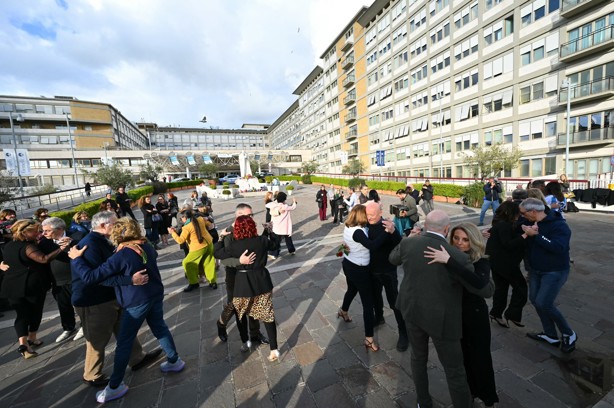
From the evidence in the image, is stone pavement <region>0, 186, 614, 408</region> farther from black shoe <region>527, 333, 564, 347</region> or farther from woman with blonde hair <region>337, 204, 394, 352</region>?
woman with blonde hair <region>337, 204, 394, 352</region>

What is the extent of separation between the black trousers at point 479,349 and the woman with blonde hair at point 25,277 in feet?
15.2

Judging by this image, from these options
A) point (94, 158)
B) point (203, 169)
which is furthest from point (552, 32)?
point (94, 158)

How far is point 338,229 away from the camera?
34.4 feet

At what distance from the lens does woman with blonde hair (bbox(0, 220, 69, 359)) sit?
345 centimetres

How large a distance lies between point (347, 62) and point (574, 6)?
31956 millimetres

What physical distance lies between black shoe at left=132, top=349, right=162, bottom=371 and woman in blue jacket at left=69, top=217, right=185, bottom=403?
0.39 m

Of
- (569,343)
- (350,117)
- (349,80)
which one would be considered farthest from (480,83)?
(569,343)

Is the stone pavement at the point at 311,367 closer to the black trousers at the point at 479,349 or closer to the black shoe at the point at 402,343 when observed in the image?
the black shoe at the point at 402,343

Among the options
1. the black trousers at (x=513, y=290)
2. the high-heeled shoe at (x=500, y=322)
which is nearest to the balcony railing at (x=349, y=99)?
the black trousers at (x=513, y=290)

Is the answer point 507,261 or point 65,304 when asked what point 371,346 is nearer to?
point 507,261

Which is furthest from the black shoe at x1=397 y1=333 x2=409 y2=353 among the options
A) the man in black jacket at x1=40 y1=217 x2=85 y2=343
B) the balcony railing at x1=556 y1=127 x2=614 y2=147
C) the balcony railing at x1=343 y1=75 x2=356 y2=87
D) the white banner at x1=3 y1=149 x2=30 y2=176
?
the balcony railing at x1=343 y1=75 x2=356 y2=87

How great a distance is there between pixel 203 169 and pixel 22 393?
48.4 metres

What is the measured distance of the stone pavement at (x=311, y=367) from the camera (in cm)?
263

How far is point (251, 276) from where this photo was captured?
3045mm
